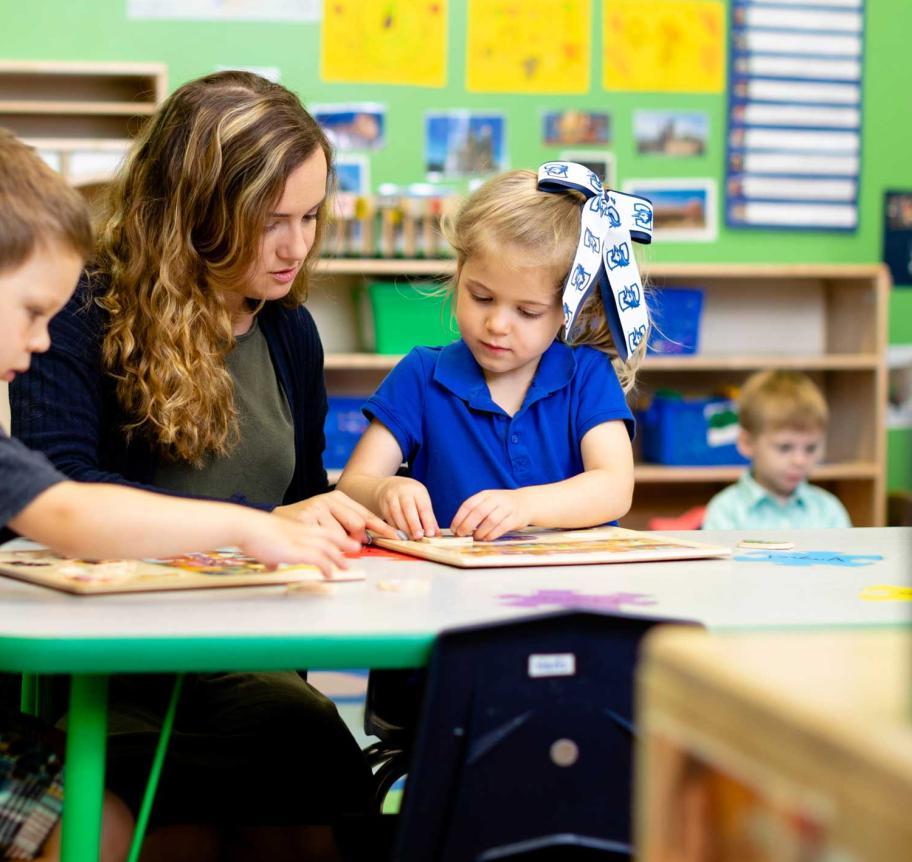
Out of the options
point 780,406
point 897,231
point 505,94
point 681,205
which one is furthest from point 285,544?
point 897,231

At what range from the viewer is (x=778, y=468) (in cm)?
325

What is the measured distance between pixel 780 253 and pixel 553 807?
373cm

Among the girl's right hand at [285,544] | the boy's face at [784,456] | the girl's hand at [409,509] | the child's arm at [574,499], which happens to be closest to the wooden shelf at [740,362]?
the boy's face at [784,456]

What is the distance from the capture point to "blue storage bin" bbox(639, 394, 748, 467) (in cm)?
404

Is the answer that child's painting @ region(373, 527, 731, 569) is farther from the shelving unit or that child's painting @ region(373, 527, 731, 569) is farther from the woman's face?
the shelving unit

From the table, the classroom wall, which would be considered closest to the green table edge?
the table

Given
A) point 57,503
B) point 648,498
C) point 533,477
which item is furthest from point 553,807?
point 648,498

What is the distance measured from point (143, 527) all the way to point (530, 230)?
2.68ft

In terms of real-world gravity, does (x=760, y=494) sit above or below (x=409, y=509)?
below

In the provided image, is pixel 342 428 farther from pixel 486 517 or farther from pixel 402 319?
pixel 486 517

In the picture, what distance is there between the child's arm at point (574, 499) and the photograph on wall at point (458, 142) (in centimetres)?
259

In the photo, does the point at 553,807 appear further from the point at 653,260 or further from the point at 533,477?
the point at 653,260

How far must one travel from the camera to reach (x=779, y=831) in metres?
0.48

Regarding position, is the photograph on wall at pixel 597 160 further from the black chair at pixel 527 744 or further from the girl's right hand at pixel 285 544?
the black chair at pixel 527 744
